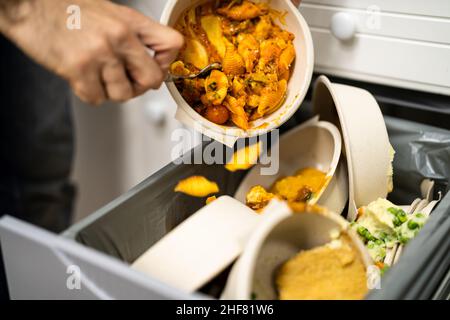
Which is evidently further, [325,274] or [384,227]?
[384,227]

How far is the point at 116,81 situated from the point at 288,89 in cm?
31

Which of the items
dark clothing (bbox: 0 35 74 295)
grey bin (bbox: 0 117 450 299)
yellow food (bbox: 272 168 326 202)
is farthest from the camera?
dark clothing (bbox: 0 35 74 295)

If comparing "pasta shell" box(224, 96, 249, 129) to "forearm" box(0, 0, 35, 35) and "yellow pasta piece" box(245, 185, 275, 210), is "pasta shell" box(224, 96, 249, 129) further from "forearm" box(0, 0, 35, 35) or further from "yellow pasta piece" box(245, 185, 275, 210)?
"forearm" box(0, 0, 35, 35)

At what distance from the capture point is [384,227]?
712 mm

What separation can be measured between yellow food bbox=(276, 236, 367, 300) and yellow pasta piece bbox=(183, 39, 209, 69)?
1.02 feet

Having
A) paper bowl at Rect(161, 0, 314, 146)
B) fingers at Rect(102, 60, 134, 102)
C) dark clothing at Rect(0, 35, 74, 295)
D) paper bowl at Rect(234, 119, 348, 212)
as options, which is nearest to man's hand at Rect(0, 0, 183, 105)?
fingers at Rect(102, 60, 134, 102)

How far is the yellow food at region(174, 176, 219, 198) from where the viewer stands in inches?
30.0

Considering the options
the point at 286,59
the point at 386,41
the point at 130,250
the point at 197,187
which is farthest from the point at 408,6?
the point at 130,250

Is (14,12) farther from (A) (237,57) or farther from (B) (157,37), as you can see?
(A) (237,57)

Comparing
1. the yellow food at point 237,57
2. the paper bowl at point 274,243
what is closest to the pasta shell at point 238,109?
the yellow food at point 237,57

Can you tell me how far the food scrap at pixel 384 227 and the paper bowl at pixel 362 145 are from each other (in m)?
0.04

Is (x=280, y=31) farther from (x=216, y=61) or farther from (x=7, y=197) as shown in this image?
(x=7, y=197)

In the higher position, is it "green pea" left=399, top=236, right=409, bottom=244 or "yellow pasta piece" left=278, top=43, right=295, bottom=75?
"yellow pasta piece" left=278, top=43, right=295, bottom=75

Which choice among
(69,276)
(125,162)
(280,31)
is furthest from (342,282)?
(125,162)
